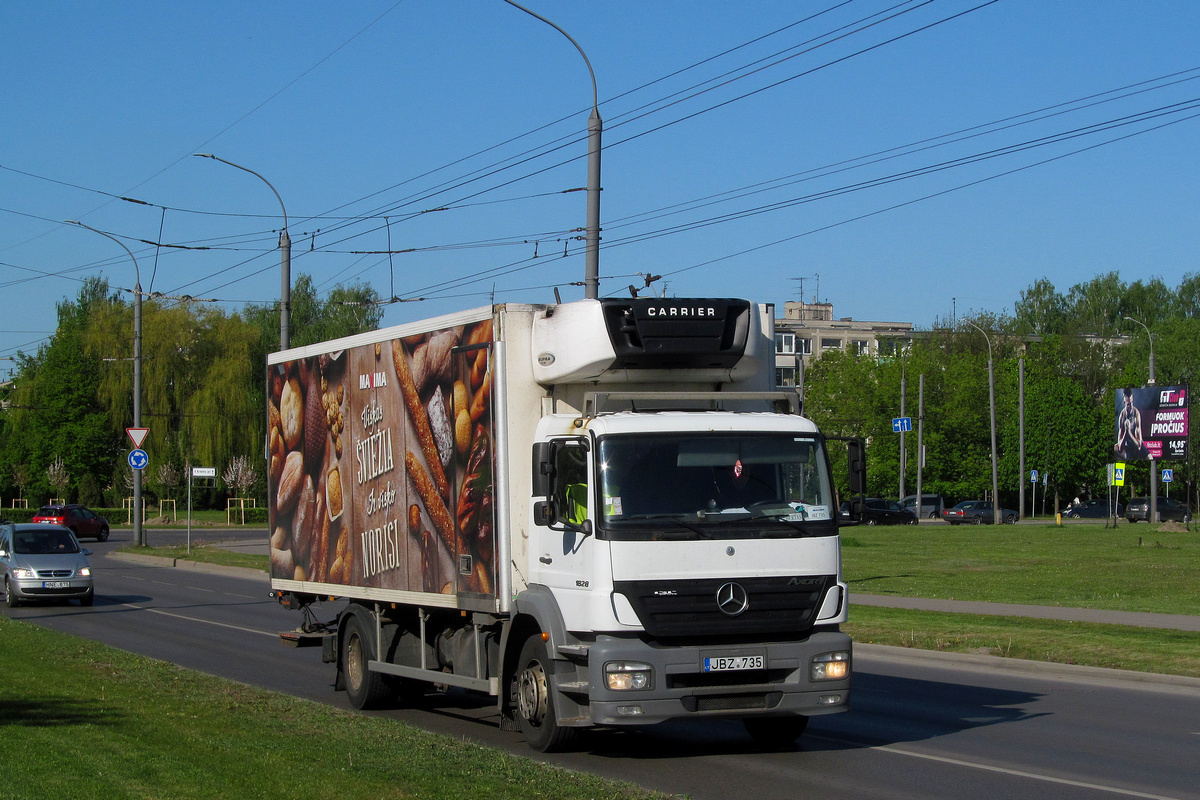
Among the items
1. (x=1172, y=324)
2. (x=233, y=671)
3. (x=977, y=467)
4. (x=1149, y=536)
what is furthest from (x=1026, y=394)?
(x=233, y=671)

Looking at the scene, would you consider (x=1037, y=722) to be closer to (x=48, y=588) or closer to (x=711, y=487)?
(x=711, y=487)

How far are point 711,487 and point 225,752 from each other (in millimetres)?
3836

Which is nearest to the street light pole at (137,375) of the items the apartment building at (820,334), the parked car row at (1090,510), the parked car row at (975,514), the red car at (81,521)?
the red car at (81,521)

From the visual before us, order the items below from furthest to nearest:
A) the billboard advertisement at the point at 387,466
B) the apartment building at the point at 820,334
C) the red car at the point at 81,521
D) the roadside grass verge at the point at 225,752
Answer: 1. the apartment building at the point at 820,334
2. the red car at the point at 81,521
3. the billboard advertisement at the point at 387,466
4. the roadside grass verge at the point at 225,752

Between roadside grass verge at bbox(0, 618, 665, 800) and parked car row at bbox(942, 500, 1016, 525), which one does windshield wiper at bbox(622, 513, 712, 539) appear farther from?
parked car row at bbox(942, 500, 1016, 525)

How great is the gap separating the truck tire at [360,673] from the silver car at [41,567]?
1441cm

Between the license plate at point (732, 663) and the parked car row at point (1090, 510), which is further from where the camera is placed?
the parked car row at point (1090, 510)

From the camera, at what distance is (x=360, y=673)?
1251cm

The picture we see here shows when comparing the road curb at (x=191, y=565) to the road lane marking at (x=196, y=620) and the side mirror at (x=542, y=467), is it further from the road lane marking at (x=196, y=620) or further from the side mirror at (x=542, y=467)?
the side mirror at (x=542, y=467)

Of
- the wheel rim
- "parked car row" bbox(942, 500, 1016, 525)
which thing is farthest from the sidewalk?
"parked car row" bbox(942, 500, 1016, 525)

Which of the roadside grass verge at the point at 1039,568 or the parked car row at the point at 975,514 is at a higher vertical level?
the roadside grass verge at the point at 1039,568

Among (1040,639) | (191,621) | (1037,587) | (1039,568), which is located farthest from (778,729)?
(1039,568)

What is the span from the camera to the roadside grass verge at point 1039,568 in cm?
2428

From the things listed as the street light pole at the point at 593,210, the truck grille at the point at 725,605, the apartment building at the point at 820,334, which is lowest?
the truck grille at the point at 725,605
